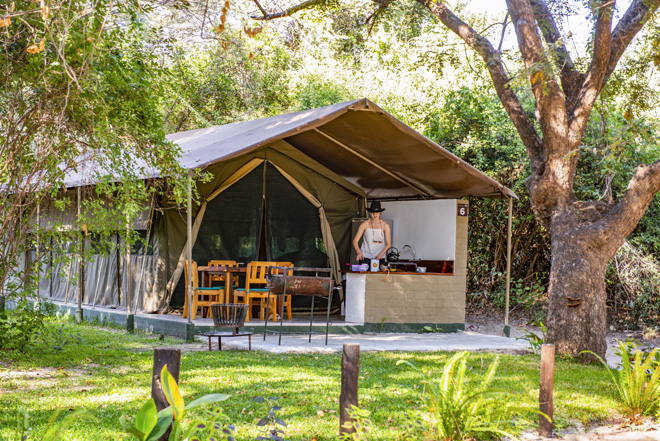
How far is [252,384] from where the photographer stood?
5246mm

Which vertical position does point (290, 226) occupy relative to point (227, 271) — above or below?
above

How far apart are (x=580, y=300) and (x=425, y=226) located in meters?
3.52

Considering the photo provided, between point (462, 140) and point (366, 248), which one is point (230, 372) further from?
point (462, 140)

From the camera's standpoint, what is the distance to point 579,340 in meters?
7.04

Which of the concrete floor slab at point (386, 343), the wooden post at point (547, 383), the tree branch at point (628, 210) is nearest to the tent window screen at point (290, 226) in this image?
the concrete floor slab at point (386, 343)

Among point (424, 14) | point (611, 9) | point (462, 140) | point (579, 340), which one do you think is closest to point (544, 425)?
point (579, 340)

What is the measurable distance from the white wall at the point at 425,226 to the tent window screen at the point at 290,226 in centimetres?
119

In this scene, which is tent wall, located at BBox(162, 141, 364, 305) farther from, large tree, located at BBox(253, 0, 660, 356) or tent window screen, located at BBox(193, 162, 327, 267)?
large tree, located at BBox(253, 0, 660, 356)

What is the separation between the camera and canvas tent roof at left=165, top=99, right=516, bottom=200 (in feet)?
27.3

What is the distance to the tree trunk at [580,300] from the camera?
7.05 metres

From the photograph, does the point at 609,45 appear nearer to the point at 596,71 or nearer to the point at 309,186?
the point at 596,71

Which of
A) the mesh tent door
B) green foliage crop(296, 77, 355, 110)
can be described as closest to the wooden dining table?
the mesh tent door

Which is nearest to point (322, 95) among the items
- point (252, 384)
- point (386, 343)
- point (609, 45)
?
point (386, 343)

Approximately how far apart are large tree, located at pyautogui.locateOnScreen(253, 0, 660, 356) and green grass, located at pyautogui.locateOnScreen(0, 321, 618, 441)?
1.91 ft
